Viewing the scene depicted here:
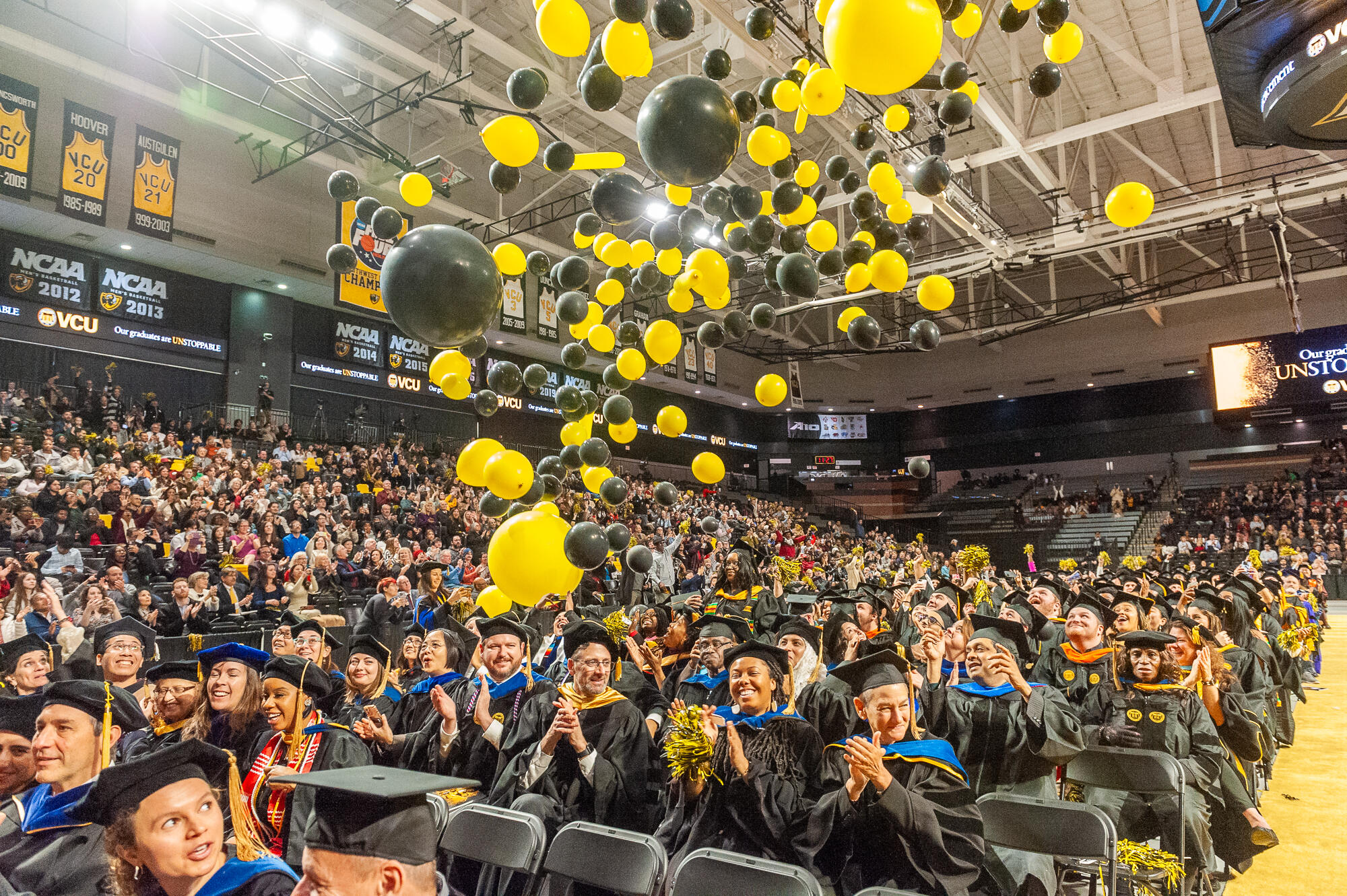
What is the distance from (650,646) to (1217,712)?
354 cm

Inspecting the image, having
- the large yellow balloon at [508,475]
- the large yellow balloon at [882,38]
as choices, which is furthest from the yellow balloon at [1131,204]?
the large yellow balloon at [508,475]

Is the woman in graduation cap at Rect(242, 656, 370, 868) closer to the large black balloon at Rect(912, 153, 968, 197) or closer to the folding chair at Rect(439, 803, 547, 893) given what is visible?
the folding chair at Rect(439, 803, 547, 893)

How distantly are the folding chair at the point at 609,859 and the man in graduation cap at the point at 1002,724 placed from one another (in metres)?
1.70

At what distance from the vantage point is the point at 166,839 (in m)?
2.04

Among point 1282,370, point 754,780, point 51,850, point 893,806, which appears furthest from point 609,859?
point 1282,370

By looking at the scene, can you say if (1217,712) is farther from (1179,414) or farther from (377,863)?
(1179,414)

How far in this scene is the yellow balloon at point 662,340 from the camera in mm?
4055

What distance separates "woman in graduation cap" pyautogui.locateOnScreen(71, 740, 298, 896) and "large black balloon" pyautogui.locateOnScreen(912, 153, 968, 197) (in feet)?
10.9

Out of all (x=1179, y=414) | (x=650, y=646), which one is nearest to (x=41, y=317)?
(x=650, y=646)

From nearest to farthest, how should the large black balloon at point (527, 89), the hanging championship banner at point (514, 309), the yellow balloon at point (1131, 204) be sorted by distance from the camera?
the large black balloon at point (527, 89)
the yellow balloon at point (1131, 204)
the hanging championship banner at point (514, 309)

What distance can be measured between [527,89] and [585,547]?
1.73 m

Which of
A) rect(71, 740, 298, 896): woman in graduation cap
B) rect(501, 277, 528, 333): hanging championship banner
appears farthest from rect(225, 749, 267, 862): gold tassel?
rect(501, 277, 528, 333): hanging championship banner

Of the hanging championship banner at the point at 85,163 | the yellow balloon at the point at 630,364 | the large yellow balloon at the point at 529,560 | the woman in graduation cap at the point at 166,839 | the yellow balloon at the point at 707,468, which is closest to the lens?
the woman in graduation cap at the point at 166,839

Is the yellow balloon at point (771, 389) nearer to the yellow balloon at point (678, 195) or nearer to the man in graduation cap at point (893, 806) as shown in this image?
the yellow balloon at point (678, 195)
